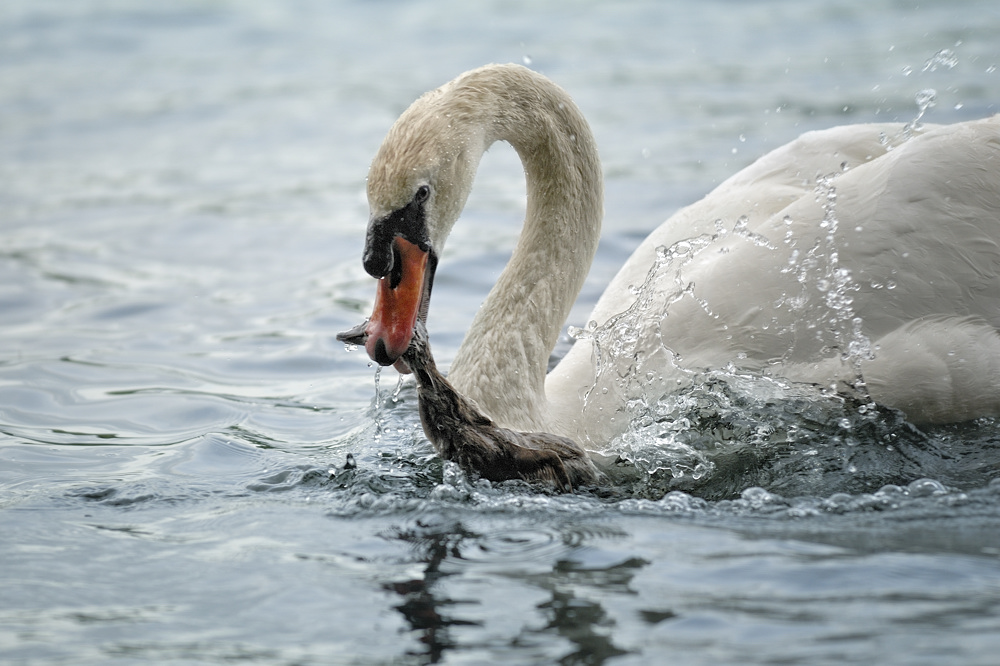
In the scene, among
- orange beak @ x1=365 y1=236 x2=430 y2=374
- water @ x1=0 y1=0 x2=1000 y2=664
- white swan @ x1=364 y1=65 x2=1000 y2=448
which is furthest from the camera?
white swan @ x1=364 y1=65 x2=1000 y2=448

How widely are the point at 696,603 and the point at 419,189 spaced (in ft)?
5.65

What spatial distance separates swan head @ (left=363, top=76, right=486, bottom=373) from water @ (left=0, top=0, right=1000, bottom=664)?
0.57m

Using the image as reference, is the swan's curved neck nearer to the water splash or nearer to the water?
the water

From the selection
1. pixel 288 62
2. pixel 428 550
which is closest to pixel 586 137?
pixel 428 550

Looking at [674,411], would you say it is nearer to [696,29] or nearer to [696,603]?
[696,603]

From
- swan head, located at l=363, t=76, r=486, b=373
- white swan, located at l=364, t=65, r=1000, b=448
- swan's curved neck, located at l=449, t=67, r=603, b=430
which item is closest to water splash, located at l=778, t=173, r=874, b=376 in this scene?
white swan, located at l=364, t=65, r=1000, b=448

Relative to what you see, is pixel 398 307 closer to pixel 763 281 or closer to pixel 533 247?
pixel 533 247

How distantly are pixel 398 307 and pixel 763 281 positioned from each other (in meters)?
1.49

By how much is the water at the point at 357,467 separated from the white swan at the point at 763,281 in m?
0.12

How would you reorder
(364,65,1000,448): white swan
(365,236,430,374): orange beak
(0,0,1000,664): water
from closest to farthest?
1. (0,0,1000,664): water
2. (365,236,430,374): orange beak
3. (364,65,1000,448): white swan

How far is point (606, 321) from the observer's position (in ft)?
17.1

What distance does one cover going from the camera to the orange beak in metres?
4.03

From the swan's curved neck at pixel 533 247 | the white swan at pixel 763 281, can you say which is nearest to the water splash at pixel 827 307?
the white swan at pixel 763 281

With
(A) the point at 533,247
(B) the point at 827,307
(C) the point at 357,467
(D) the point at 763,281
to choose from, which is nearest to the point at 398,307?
(C) the point at 357,467
